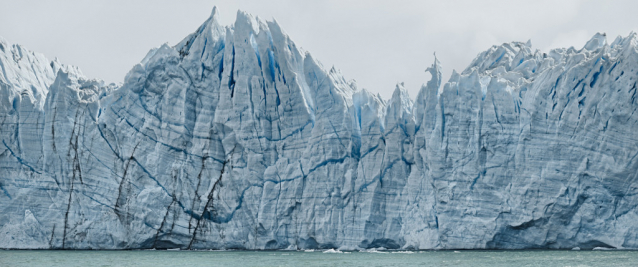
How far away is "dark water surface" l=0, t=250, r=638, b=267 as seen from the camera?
18.5 meters

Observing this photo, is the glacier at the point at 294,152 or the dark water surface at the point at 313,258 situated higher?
the glacier at the point at 294,152

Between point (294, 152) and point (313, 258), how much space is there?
4995 millimetres

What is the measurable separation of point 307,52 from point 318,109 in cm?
252

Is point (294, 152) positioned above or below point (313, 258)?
above

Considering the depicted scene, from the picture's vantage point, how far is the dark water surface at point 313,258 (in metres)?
18.5

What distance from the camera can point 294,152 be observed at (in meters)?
24.9

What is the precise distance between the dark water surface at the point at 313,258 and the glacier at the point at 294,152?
1.04 m

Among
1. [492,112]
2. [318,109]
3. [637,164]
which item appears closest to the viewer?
[637,164]

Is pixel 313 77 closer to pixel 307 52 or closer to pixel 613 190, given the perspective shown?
pixel 307 52

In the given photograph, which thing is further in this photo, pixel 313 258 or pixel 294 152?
pixel 294 152

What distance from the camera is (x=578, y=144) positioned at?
72.0 ft

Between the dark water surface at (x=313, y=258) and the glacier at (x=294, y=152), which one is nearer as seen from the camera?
the dark water surface at (x=313, y=258)

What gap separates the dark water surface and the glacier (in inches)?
41.0

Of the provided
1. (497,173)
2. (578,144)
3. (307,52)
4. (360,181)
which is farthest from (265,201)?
(578,144)
